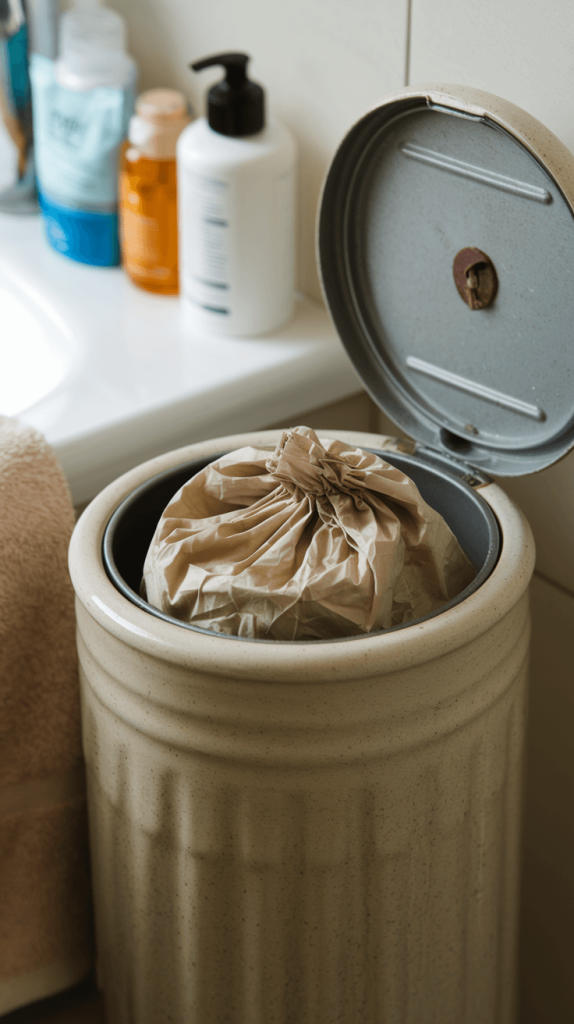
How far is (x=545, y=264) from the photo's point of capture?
0.48 meters

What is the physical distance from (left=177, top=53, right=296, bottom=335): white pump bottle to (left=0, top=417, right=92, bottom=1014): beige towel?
0.69 ft

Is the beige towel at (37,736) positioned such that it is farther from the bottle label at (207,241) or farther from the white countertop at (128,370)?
the bottle label at (207,241)

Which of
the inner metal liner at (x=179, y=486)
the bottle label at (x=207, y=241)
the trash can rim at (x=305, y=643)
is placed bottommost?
the inner metal liner at (x=179, y=486)

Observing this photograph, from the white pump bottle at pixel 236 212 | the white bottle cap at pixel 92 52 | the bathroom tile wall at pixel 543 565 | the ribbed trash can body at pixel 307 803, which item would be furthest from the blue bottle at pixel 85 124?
the ribbed trash can body at pixel 307 803

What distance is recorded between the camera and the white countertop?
637mm

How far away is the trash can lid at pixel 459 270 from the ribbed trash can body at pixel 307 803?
0.22 feet

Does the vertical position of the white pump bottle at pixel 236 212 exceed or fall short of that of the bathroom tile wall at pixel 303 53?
it falls short

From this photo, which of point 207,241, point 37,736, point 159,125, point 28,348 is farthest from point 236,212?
point 37,736

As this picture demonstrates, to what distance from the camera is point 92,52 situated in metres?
0.82

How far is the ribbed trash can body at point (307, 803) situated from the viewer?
0.39 metres

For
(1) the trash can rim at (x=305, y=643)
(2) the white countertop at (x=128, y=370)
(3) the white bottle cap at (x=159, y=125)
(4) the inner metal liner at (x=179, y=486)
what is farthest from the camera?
(3) the white bottle cap at (x=159, y=125)

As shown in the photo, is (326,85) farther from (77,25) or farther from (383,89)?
(77,25)

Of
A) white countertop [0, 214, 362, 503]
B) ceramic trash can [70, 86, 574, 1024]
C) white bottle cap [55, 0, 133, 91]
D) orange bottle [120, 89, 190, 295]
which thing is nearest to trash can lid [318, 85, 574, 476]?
ceramic trash can [70, 86, 574, 1024]

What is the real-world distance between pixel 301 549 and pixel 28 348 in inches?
18.4
